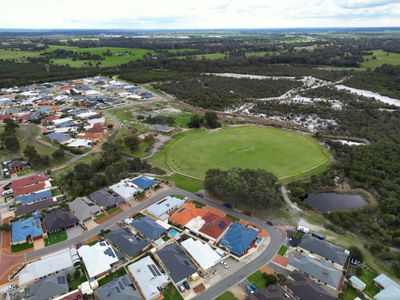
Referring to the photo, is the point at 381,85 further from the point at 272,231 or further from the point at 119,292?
the point at 119,292

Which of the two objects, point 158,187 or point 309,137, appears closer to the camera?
point 158,187

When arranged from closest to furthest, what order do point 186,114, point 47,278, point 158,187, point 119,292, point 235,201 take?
1. point 119,292
2. point 47,278
3. point 235,201
4. point 158,187
5. point 186,114

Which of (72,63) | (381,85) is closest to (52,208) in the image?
(381,85)

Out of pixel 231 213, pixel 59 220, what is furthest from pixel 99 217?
pixel 231 213

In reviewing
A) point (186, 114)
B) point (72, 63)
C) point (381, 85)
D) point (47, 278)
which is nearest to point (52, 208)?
point (47, 278)

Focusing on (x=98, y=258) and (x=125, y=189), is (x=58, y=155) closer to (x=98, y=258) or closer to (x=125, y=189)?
(x=125, y=189)

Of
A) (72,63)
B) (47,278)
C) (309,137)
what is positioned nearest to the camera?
(47,278)
